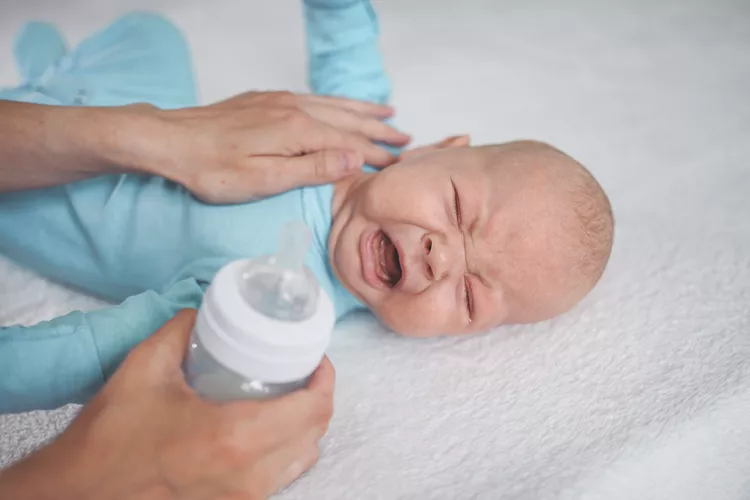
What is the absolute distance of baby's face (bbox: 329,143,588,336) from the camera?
106cm

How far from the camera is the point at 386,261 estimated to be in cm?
113

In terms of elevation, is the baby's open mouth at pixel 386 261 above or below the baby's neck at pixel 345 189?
below

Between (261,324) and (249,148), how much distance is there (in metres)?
0.49

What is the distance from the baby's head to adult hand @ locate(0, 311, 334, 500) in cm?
37

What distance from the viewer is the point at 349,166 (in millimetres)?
1151

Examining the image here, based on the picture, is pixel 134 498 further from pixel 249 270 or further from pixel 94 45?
pixel 94 45

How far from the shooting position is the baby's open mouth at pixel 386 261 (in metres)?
1.11

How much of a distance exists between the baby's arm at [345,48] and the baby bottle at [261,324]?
0.92m

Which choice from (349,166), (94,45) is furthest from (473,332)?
(94,45)

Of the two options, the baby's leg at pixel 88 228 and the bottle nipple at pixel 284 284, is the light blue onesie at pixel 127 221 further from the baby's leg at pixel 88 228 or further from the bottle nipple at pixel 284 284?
the bottle nipple at pixel 284 284

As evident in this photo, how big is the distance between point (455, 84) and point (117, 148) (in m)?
1.00

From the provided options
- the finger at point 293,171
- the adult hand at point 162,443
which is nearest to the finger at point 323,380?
the adult hand at point 162,443

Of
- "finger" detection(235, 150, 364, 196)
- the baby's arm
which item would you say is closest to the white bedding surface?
the baby's arm

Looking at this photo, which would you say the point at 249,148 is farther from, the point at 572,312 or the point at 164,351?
the point at 572,312
